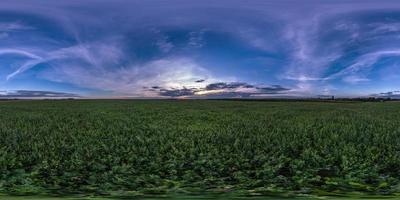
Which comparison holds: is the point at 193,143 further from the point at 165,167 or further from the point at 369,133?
the point at 369,133

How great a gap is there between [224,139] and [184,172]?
6475 mm

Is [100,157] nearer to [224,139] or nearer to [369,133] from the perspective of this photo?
[224,139]

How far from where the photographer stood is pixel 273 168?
499 inches

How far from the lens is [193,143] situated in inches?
673

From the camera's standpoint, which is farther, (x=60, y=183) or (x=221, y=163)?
(x=221, y=163)

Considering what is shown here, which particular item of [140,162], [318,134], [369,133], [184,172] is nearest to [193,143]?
[140,162]

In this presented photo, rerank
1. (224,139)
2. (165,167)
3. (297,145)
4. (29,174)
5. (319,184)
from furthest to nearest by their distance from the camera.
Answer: (224,139), (297,145), (165,167), (29,174), (319,184)

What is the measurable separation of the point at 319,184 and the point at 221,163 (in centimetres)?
317

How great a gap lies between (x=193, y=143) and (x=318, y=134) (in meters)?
6.26

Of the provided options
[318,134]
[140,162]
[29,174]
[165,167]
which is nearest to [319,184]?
[165,167]

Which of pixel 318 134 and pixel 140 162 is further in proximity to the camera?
pixel 318 134

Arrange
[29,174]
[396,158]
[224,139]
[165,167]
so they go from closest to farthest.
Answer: [29,174] → [165,167] → [396,158] → [224,139]

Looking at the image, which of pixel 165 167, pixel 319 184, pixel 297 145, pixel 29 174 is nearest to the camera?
pixel 319 184

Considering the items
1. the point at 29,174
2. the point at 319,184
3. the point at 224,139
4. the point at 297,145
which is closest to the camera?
the point at 319,184
